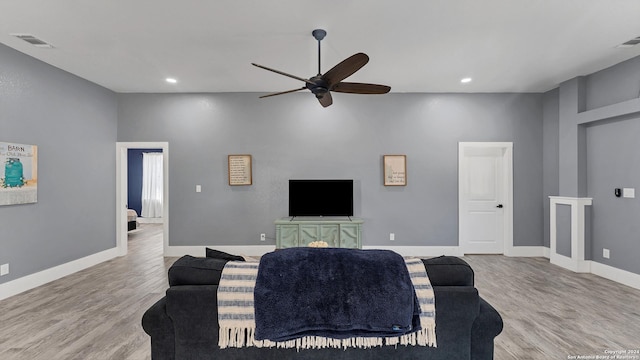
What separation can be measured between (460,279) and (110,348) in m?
2.64

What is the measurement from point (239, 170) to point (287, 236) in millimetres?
1437

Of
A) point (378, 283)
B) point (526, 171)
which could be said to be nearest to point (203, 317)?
point (378, 283)

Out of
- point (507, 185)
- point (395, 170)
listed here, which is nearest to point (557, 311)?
point (507, 185)

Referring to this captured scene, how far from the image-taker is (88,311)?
2.98 meters

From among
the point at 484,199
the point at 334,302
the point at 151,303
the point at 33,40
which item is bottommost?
the point at 151,303

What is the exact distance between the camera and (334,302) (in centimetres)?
148

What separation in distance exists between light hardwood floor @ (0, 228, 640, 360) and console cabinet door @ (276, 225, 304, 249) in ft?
5.52

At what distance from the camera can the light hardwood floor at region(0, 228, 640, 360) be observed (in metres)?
2.32

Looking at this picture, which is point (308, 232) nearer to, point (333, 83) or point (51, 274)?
point (333, 83)

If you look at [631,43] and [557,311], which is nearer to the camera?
[557,311]

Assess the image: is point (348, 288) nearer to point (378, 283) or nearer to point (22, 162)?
point (378, 283)

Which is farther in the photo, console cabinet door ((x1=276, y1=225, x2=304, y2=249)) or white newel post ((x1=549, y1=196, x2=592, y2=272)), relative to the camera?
console cabinet door ((x1=276, y1=225, x2=304, y2=249))

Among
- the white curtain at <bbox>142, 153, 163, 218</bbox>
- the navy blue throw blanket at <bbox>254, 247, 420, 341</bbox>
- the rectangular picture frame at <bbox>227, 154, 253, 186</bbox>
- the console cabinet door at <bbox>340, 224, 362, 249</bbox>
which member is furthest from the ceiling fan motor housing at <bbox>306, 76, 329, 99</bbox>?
the white curtain at <bbox>142, 153, 163, 218</bbox>

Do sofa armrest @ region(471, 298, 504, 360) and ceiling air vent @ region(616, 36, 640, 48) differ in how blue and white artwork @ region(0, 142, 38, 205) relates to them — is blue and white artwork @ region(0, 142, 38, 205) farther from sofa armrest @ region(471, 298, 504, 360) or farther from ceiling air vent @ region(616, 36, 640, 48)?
ceiling air vent @ region(616, 36, 640, 48)
